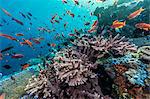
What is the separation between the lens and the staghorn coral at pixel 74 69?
4.07m

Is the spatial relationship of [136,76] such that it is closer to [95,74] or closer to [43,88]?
[95,74]

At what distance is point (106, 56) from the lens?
470 centimetres

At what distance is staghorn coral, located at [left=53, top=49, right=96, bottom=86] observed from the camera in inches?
160

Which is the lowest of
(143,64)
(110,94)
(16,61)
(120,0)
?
(110,94)

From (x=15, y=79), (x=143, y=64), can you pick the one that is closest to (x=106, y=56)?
(x=143, y=64)

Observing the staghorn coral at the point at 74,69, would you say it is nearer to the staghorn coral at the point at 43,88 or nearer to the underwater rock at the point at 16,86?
the staghorn coral at the point at 43,88

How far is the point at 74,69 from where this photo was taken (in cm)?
420

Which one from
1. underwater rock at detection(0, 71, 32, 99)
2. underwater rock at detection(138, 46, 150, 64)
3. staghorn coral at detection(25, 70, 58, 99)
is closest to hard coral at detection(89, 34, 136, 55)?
underwater rock at detection(138, 46, 150, 64)

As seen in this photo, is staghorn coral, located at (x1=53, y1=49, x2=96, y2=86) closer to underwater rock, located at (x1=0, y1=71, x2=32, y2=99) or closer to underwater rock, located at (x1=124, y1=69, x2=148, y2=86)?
underwater rock, located at (x1=124, y1=69, x2=148, y2=86)

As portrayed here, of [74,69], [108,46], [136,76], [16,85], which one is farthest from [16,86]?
[136,76]


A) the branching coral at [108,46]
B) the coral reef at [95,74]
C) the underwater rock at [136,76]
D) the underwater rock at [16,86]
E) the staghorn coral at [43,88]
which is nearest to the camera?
the underwater rock at [136,76]

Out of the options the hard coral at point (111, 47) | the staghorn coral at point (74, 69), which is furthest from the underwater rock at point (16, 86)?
the hard coral at point (111, 47)

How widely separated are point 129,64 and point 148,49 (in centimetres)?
86

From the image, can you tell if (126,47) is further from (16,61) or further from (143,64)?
(16,61)
